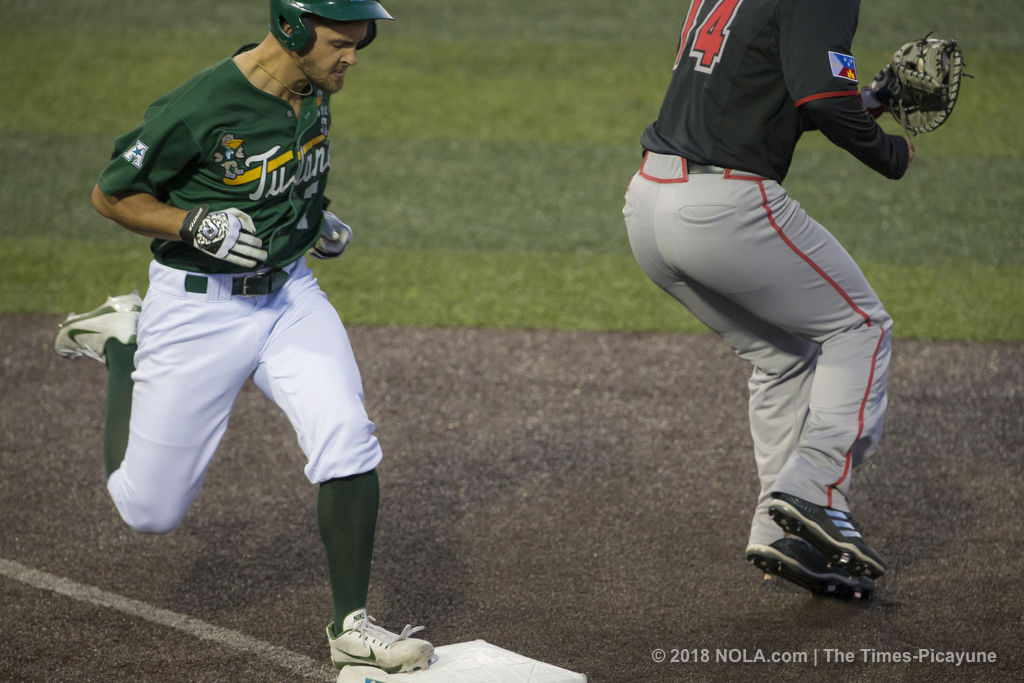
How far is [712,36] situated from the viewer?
3.91 meters

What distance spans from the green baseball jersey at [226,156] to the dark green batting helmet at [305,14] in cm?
19

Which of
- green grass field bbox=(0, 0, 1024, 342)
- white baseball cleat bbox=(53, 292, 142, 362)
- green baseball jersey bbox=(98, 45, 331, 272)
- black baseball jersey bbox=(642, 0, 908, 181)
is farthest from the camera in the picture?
green grass field bbox=(0, 0, 1024, 342)

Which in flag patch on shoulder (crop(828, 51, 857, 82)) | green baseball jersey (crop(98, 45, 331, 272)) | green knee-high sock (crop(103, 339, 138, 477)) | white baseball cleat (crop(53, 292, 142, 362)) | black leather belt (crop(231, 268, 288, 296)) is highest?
flag patch on shoulder (crop(828, 51, 857, 82))

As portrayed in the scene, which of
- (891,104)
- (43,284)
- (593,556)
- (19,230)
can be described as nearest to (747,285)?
(891,104)

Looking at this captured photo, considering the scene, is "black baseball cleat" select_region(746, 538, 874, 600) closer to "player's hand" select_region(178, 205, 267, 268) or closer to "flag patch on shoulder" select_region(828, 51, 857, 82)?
"flag patch on shoulder" select_region(828, 51, 857, 82)

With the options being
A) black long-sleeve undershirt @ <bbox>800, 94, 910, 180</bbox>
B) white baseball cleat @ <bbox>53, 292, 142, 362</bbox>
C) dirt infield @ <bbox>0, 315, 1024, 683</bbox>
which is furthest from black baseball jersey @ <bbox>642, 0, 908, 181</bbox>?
white baseball cleat @ <bbox>53, 292, 142, 362</bbox>

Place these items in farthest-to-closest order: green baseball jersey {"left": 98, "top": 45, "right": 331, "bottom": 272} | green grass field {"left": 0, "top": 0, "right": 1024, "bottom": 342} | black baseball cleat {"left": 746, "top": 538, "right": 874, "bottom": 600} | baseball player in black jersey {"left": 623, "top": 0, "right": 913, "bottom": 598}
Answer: green grass field {"left": 0, "top": 0, "right": 1024, "bottom": 342}, black baseball cleat {"left": 746, "top": 538, "right": 874, "bottom": 600}, baseball player in black jersey {"left": 623, "top": 0, "right": 913, "bottom": 598}, green baseball jersey {"left": 98, "top": 45, "right": 331, "bottom": 272}

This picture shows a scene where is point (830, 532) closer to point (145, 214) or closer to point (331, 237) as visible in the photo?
point (331, 237)

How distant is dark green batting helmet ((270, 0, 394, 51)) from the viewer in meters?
3.46

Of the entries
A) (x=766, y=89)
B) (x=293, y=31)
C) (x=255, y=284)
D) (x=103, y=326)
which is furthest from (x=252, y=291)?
(x=766, y=89)

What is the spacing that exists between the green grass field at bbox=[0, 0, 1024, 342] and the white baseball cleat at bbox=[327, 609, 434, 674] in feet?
12.5

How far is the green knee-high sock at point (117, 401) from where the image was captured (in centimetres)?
409

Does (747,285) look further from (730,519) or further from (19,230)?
(19,230)

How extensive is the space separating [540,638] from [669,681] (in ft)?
1.56
